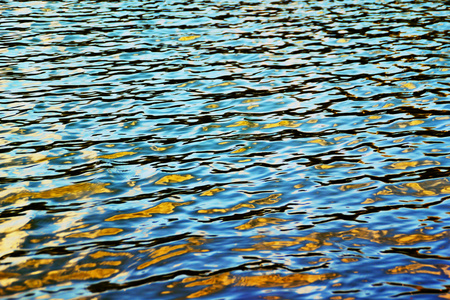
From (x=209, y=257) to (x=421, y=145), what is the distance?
5.11 meters

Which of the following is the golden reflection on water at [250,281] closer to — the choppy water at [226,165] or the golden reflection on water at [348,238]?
the choppy water at [226,165]

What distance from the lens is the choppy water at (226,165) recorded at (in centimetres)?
586

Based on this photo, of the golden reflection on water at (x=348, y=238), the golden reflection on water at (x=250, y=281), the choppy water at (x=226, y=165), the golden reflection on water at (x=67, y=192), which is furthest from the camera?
the golden reflection on water at (x=67, y=192)

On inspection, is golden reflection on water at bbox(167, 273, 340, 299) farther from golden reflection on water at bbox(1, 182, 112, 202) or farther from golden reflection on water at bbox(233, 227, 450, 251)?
golden reflection on water at bbox(1, 182, 112, 202)

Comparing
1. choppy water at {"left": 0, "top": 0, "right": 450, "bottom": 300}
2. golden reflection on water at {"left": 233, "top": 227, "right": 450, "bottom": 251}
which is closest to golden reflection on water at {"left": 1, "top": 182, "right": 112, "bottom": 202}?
choppy water at {"left": 0, "top": 0, "right": 450, "bottom": 300}

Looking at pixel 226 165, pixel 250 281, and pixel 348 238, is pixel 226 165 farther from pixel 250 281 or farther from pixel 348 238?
pixel 250 281

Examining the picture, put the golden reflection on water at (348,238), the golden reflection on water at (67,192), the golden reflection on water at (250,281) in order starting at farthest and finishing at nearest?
the golden reflection on water at (67,192), the golden reflection on water at (348,238), the golden reflection on water at (250,281)

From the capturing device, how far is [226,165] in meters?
8.83

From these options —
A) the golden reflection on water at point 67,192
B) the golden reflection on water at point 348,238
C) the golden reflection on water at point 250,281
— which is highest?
the golden reflection on water at point 67,192

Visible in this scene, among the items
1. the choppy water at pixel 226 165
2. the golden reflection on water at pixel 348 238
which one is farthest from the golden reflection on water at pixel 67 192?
the golden reflection on water at pixel 348 238

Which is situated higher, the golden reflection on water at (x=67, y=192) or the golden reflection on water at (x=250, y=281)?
the golden reflection on water at (x=67, y=192)

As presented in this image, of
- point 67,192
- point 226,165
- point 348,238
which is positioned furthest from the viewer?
point 226,165

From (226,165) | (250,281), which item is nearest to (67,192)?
(226,165)

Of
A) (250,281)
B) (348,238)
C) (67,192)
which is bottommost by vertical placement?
(348,238)
